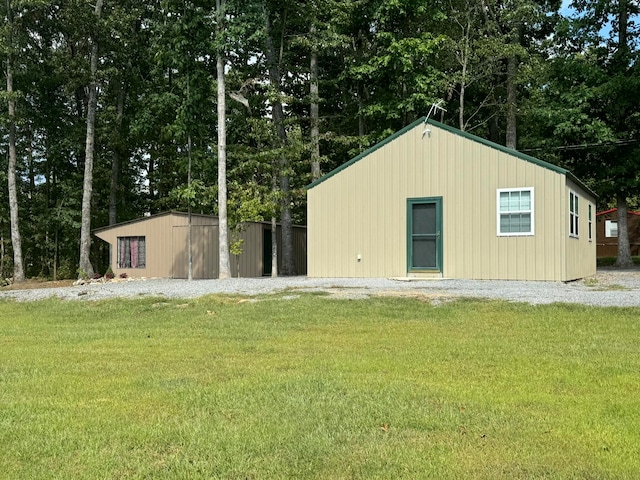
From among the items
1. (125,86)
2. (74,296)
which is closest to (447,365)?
(74,296)

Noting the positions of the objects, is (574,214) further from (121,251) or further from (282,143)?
(121,251)

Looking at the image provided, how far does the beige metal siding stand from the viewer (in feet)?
47.6

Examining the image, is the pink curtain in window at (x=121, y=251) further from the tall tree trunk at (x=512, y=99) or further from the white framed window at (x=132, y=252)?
the tall tree trunk at (x=512, y=99)

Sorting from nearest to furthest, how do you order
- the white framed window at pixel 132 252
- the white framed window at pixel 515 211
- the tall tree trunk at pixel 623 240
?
the white framed window at pixel 515 211 → the white framed window at pixel 132 252 → the tall tree trunk at pixel 623 240

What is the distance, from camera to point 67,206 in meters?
30.5

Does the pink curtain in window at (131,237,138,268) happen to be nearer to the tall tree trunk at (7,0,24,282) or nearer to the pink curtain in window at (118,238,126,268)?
the pink curtain in window at (118,238,126,268)

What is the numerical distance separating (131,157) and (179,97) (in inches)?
425

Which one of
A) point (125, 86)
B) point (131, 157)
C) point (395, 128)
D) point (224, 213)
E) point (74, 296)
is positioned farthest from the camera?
point (131, 157)

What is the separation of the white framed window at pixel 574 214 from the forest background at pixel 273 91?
25.8 feet

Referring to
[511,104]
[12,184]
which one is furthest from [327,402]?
[12,184]

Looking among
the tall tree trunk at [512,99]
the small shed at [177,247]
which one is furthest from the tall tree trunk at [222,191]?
the tall tree trunk at [512,99]

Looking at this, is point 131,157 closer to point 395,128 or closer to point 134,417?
point 395,128

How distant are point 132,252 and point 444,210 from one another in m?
13.6

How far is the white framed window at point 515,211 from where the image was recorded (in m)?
14.7
